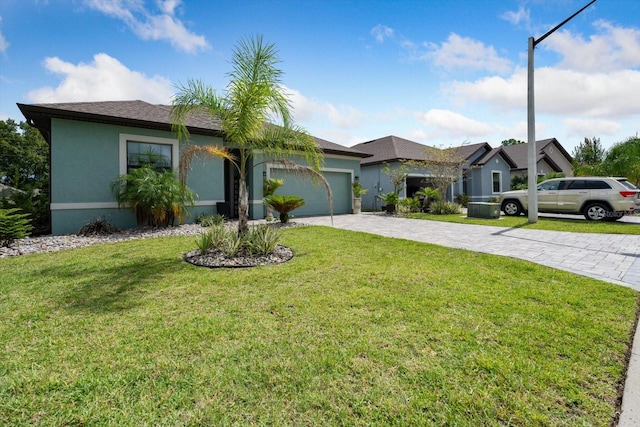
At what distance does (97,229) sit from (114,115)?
12.5ft

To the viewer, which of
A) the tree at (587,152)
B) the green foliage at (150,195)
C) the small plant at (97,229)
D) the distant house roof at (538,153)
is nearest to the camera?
the small plant at (97,229)

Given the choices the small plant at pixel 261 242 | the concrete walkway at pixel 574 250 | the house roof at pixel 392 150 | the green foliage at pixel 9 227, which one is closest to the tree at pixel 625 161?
the house roof at pixel 392 150

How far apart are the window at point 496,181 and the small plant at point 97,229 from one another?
25.5 metres

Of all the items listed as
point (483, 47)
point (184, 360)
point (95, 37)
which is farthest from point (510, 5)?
point (95, 37)

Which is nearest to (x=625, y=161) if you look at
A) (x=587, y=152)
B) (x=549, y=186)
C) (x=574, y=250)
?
(x=549, y=186)

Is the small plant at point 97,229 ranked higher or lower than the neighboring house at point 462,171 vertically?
lower

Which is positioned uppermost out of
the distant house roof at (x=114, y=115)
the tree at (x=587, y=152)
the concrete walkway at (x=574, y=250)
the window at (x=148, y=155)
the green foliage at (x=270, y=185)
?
the tree at (x=587, y=152)

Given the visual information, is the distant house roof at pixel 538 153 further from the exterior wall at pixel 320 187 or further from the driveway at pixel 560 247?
the driveway at pixel 560 247

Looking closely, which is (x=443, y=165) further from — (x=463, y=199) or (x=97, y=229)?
(x=97, y=229)

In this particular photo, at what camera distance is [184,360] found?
2.44 m

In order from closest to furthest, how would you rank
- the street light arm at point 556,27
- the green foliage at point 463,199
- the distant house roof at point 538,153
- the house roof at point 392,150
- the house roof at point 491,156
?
the street light arm at point 556,27 → the house roof at point 392,150 → the green foliage at point 463,199 → the house roof at point 491,156 → the distant house roof at point 538,153

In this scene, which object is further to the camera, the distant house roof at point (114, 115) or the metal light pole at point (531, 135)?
the metal light pole at point (531, 135)

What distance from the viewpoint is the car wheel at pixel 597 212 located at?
38.0 feet

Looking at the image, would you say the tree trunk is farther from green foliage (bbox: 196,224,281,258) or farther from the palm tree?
green foliage (bbox: 196,224,281,258)
